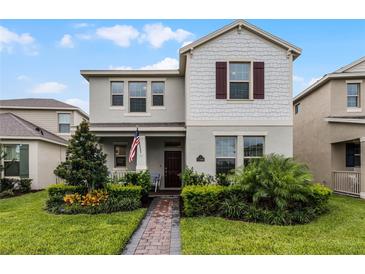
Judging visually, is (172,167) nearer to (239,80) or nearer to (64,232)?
(239,80)

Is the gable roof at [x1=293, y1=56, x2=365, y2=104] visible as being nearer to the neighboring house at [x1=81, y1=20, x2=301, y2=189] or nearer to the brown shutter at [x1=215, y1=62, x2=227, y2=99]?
the neighboring house at [x1=81, y1=20, x2=301, y2=189]

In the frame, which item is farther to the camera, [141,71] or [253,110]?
[141,71]

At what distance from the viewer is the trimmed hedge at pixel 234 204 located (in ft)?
25.2

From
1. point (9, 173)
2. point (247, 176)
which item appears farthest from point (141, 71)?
point (9, 173)

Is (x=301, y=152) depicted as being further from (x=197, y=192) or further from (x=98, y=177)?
(x=98, y=177)

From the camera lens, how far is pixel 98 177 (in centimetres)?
926

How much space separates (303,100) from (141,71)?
36.9 feet

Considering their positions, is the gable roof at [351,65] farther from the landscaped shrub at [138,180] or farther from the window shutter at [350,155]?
the landscaped shrub at [138,180]

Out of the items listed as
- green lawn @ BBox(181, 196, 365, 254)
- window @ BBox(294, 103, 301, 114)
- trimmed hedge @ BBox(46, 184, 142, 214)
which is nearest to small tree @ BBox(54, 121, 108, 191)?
trimmed hedge @ BBox(46, 184, 142, 214)

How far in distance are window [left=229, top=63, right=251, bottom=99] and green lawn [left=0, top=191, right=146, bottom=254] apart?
630 cm

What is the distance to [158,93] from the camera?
13.4 meters

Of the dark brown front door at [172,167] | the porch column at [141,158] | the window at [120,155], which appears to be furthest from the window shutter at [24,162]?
the dark brown front door at [172,167]

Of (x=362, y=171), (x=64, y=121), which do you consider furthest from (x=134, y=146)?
(x=64, y=121)

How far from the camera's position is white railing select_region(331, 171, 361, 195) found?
11.6 m
